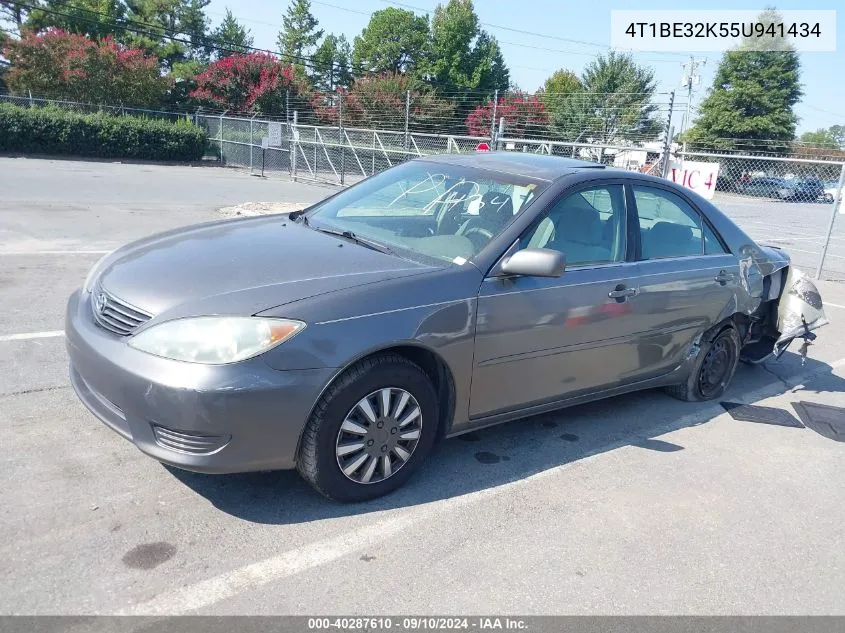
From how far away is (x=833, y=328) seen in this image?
323 inches

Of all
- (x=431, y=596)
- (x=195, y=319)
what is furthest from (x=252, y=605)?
(x=195, y=319)

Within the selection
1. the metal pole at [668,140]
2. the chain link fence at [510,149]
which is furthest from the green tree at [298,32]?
the metal pole at [668,140]

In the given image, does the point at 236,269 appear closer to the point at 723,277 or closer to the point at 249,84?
the point at 723,277

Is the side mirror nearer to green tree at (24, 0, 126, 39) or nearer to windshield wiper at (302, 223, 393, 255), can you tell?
windshield wiper at (302, 223, 393, 255)

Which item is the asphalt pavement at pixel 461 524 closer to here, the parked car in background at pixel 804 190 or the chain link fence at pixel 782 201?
the chain link fence at pixel 782 201

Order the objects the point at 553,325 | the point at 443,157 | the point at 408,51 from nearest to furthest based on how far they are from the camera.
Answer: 1. the point at 553,325
2. the point at 443,157
3. the point at 408,51

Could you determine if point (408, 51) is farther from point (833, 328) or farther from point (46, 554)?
point (46, 554)

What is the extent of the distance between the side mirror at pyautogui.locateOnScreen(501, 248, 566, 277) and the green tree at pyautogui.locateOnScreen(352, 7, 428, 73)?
6291 cm

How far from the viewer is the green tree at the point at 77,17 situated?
45.8 metres

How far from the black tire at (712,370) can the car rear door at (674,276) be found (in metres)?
0.25

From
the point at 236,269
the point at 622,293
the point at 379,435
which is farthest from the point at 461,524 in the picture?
the point at 622,293

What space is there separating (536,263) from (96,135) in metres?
27.9

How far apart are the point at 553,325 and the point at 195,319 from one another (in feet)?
6.20

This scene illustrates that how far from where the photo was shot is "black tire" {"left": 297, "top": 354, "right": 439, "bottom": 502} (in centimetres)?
310
